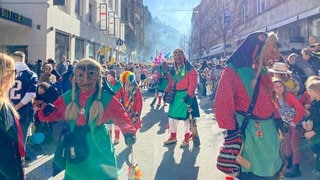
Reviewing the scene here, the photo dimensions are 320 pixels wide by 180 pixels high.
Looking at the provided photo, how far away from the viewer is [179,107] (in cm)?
734

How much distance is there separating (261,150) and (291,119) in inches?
118

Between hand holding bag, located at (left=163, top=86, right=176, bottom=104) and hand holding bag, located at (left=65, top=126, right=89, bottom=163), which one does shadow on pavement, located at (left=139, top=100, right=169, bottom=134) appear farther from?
hand holding bag, located at (left=65, top=126, right=89, bottom=163)

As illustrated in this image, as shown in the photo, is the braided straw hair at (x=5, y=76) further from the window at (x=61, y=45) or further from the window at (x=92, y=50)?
the window at (x=92, y=50)

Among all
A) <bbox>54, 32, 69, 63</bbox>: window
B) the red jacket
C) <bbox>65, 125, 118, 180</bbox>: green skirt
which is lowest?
<bbox>65, 125, 118, 180</bbox>: green skirt

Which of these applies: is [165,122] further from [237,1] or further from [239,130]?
[237,1]

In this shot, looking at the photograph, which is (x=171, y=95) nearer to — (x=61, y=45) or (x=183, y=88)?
(x=183, y=88)

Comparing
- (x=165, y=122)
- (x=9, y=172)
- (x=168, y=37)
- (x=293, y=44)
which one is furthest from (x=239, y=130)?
(x=168, y=37)

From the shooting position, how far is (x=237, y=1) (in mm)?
36750

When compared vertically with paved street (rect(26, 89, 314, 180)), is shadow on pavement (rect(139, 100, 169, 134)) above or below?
above

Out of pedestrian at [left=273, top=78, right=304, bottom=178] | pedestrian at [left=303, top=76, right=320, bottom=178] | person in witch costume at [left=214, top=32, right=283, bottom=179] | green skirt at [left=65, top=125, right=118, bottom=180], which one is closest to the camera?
person in witch costume at [left=214, top=32, right=283, bottom=179]

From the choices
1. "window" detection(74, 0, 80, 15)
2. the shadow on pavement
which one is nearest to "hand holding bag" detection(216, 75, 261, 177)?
the shadow on pavement

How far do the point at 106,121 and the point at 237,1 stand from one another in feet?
118

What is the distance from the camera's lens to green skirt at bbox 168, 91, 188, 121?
7320mm

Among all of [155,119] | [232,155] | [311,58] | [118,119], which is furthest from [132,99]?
[155,119]
